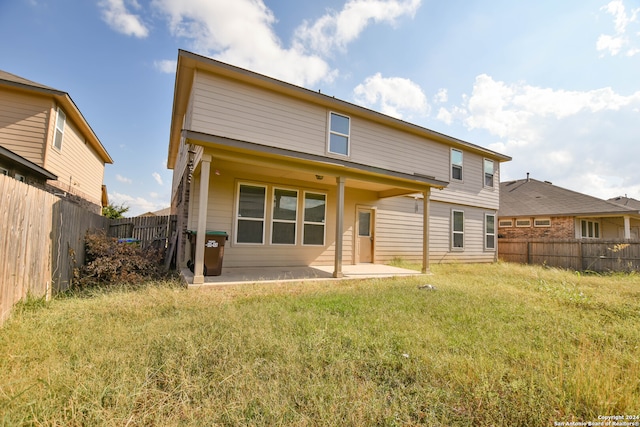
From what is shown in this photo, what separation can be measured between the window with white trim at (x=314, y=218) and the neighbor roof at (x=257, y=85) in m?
2.97

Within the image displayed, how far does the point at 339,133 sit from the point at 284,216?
10.7 feet

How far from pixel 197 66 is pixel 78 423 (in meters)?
7.26

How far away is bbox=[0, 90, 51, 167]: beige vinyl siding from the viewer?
25.6 feet

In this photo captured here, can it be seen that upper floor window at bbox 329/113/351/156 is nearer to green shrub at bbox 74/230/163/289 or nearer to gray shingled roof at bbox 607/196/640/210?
green shrub at bbox 74/230/163/289

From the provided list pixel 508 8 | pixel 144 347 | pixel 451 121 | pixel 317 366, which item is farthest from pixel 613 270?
A: pixel 144 347

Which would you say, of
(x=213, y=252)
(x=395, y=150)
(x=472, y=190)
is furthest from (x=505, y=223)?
(x=213, y=252)

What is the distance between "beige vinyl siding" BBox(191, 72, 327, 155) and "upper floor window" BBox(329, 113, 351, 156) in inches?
11.4

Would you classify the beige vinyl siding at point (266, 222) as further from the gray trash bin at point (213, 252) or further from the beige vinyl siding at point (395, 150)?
the beige vinyl siding at point (395, 150)

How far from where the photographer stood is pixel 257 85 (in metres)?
7.39

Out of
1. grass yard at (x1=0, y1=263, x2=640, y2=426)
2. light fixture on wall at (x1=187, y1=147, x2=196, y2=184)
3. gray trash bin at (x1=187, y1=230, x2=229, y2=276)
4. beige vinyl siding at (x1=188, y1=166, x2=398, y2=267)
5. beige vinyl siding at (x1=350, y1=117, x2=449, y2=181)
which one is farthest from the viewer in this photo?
beige vinyl siding at (x1=350, y1=117, x2=449, y2=181)

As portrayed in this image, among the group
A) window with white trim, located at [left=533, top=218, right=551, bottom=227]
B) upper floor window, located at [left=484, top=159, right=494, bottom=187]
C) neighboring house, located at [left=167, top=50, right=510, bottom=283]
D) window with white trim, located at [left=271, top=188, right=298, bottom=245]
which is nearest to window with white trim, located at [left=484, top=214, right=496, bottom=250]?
upper floor window, located at [left=484, top=159, right=494, bottom=187]

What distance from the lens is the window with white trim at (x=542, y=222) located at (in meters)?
15.4

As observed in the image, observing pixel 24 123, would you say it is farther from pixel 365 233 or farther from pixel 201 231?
pixel 365 233

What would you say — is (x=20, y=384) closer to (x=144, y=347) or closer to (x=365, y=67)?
(x=144, y=347)
